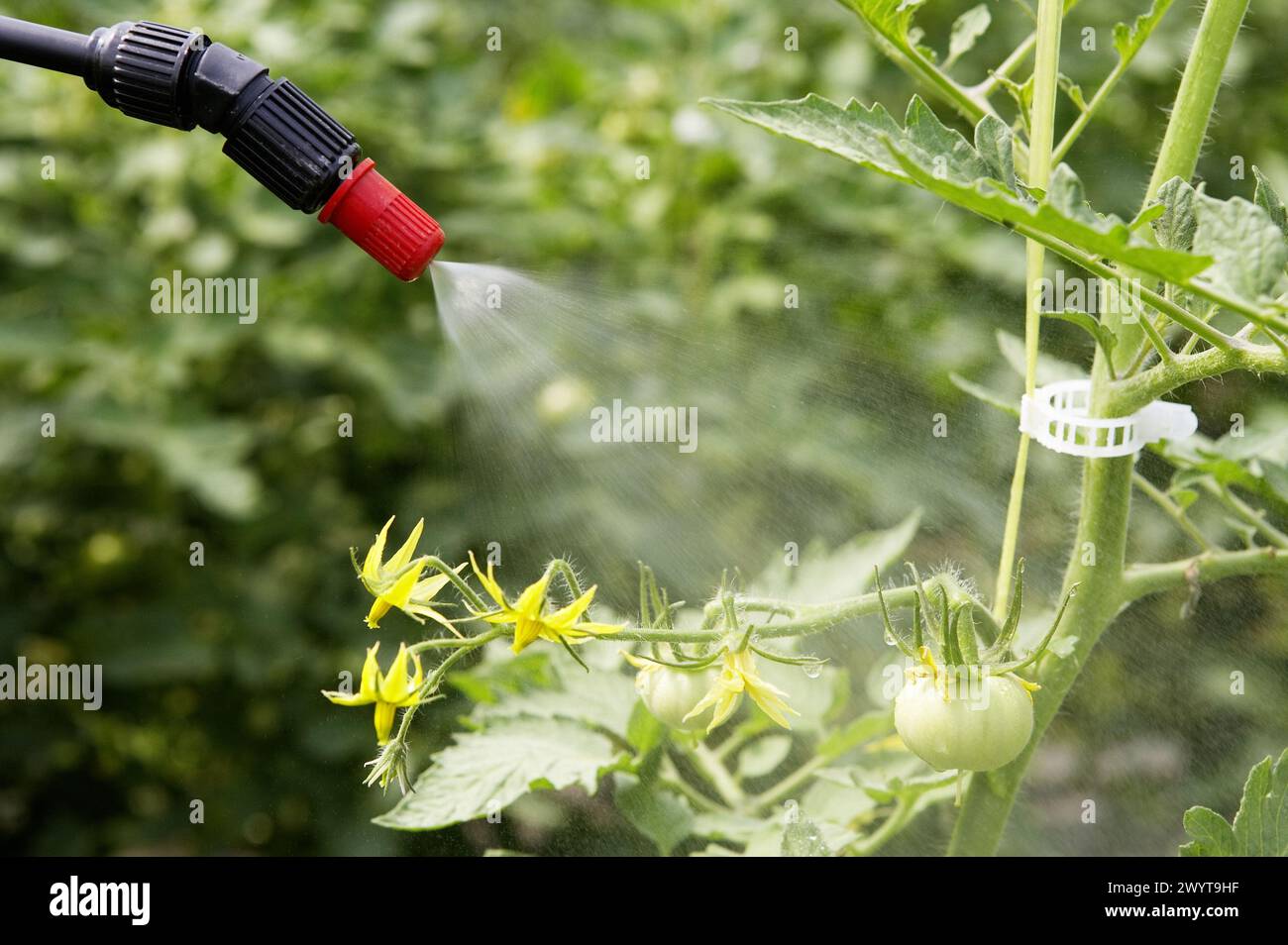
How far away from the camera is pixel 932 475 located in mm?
1230

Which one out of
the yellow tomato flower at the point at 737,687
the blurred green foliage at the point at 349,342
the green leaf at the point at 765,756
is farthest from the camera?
the blurred green foliage at the point at 349,342

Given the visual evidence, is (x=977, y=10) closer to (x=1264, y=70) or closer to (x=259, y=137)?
(x=259, y=137)

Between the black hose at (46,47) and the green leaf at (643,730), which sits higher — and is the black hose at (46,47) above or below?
above

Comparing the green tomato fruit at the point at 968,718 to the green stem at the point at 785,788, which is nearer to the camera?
the green tomato fruit at the point at 968,718

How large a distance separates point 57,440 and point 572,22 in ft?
3.16

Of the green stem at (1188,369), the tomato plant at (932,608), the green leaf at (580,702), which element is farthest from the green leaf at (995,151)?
the green leaf at (580,702)

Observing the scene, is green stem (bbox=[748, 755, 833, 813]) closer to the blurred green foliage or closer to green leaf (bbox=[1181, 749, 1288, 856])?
green leaf (bbox=[1181, 749, 1288, 856])

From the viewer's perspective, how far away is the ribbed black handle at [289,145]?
0.53 metres

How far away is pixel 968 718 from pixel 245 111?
1.23 feet

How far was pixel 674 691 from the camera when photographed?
1.74ft

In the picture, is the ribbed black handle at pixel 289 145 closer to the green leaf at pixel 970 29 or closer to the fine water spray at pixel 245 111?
the fine water spray at pixel 245 111

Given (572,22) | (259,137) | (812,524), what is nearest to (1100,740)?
(812,524)

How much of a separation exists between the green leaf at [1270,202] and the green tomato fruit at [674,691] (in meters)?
0.27
